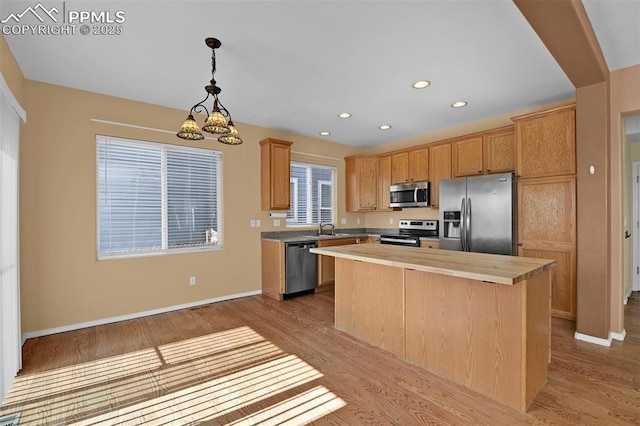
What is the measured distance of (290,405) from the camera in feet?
6.39

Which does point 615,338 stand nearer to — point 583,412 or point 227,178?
point 583,412

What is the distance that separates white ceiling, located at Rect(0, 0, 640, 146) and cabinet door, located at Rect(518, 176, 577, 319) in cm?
113

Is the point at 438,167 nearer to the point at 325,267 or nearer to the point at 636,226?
the point at 325,267

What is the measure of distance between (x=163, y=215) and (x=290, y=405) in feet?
9.76

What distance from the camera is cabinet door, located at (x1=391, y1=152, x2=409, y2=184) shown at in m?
5.20

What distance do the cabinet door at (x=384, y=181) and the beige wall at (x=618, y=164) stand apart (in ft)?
10.1

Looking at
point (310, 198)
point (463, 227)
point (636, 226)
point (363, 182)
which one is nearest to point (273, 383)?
point (463, 227)

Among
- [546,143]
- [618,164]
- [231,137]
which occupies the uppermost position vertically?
[546,143]

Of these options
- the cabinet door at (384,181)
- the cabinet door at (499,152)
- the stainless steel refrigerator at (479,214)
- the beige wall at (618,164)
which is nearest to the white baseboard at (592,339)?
the beige wall at (618,164)

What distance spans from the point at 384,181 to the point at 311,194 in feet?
4.62

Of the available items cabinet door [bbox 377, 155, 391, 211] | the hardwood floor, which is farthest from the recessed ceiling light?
the hardwood floor

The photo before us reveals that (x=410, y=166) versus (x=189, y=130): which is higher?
(x=410, y=166)

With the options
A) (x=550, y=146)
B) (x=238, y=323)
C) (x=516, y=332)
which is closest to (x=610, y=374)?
(x=516, y=332)

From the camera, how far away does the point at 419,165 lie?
16.4 ft
